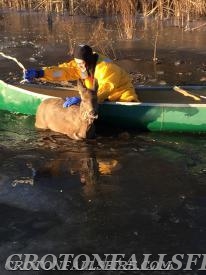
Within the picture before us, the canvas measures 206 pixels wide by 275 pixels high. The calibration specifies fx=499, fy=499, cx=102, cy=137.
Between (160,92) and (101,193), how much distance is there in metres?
3.12

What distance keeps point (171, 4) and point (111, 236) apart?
46.9 feet

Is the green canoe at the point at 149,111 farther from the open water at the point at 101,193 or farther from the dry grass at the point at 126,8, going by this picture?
the dry grass at the point at 126,8

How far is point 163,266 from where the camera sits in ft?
13.5

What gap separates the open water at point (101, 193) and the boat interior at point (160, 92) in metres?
0.58

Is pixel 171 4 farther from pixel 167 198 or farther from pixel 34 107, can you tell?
pixel 167 198

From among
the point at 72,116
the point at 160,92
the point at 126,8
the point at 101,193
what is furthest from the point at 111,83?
the point at 126,8

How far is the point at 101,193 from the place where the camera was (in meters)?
5.36

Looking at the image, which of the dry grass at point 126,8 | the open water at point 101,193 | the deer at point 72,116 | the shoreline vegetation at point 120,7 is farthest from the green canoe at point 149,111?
the shoreline vegetation at point 120,7

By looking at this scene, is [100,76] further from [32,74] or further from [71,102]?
[32,74]

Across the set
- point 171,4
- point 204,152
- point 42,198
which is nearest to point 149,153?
point 204,152

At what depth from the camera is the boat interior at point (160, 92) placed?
25.5 feet

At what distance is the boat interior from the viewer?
7781 mm

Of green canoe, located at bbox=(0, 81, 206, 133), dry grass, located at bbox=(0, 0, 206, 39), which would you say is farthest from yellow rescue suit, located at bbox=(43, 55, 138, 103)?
dry grass, located at bbox=(0, 0, 206, 39)

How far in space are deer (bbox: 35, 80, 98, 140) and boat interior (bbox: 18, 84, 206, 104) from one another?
70 cm
